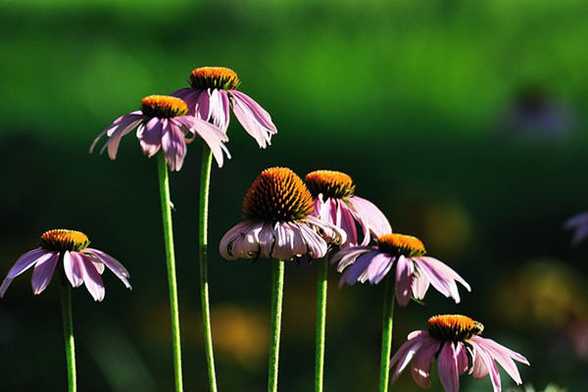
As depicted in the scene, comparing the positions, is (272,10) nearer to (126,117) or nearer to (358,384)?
(358,384)

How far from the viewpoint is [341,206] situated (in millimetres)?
1229

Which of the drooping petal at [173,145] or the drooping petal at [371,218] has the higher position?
the drooping petal at [173,145]

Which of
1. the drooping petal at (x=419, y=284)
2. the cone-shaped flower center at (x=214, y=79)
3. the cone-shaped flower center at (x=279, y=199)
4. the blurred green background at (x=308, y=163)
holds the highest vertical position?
the cone-shaped flower center at (x=214, y=79)

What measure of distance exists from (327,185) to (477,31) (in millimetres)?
4208

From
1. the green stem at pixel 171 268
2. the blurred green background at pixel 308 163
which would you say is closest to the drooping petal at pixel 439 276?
the green stem at pixel 171 268

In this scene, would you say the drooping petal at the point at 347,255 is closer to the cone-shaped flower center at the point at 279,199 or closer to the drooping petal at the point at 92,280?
the cone-shaped flower center at the point at 279,199

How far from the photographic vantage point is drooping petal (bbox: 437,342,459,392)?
1116mm

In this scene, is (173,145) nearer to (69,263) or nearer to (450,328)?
(69,263)

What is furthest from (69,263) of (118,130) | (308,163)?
(308,163)

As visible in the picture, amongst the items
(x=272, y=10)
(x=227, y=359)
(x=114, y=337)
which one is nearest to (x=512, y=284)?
(x=227, y=359)

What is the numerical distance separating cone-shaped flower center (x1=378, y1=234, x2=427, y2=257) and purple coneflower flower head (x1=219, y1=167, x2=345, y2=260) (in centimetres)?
5

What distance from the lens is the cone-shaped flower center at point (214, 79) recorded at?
48.6 inches

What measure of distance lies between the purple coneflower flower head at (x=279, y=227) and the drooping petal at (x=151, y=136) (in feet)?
0.33

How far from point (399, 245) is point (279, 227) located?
10 cm
